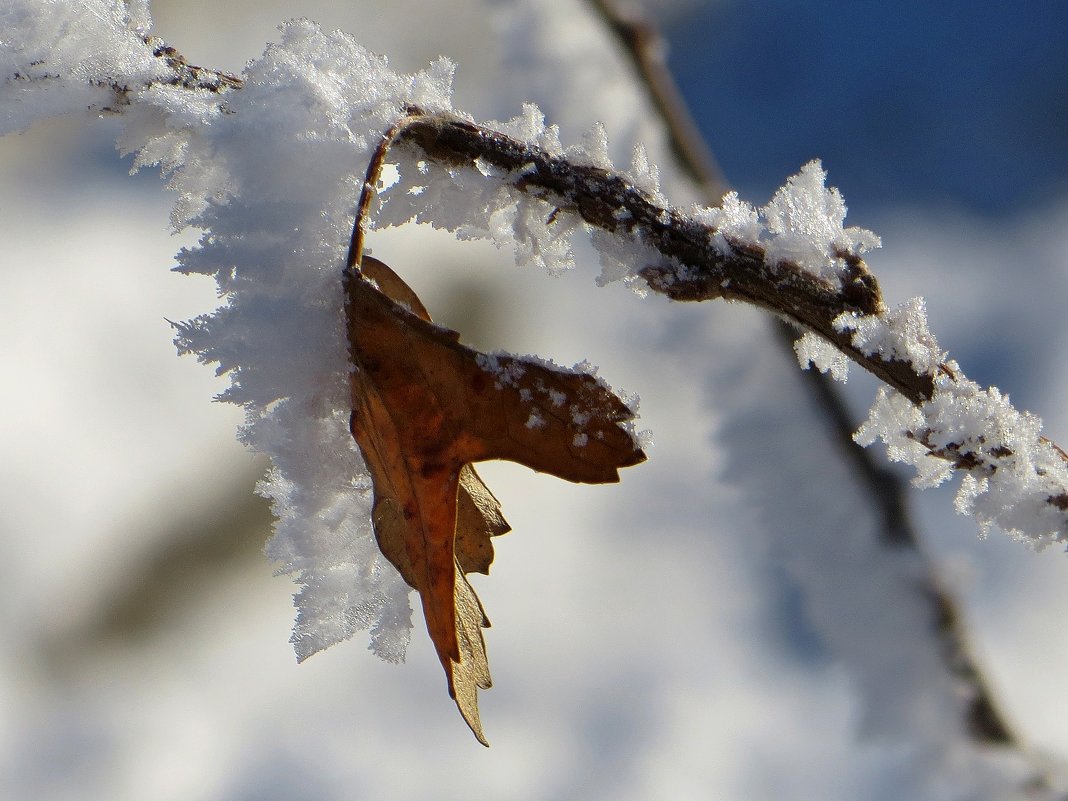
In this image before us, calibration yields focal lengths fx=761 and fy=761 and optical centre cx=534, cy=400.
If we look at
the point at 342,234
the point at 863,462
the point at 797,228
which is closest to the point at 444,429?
the point at 342,234

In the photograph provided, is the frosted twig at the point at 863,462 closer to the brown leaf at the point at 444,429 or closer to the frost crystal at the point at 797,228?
the frost crystal at the point at 797,228

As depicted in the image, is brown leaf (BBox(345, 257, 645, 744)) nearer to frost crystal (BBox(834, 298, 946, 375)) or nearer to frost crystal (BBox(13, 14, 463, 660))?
frost crystal (BBox(13, 14, 463, 660))

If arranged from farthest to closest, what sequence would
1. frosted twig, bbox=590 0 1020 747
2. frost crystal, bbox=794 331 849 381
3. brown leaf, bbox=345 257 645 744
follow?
frosted twig, bbox=590 0 1020 747 → frost crystal, bbox=794 331 849 381 → brown leaf, bbox=345 257 645 744

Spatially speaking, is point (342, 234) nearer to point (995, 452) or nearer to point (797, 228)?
point (797, 228)

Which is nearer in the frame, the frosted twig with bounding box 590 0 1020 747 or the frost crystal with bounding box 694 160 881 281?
the frost crystal with bounding box 694 160 881 281

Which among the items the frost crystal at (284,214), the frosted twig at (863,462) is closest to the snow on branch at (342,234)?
the frost crystal at (284,214)

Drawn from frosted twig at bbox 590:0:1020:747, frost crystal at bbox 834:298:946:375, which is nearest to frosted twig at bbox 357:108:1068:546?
frost crystal at bbox 834:298:946:375

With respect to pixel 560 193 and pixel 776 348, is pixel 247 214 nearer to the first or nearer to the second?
pixel 560 193

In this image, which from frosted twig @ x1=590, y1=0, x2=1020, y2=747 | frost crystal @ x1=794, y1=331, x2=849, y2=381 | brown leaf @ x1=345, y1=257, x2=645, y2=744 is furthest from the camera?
frosted twig @ x1=590, y1=0, x2=1020, y2=747

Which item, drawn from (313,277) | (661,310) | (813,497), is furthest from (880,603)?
(313,277)
